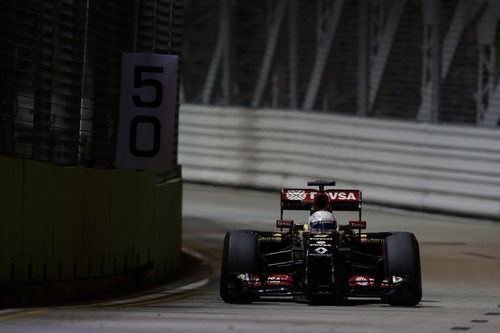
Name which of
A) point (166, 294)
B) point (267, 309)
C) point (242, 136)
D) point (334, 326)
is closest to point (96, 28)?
point (166, 294)

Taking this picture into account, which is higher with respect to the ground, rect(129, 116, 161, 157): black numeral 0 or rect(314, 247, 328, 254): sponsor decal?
rect(129, 116, 161, 157): black numeral 0

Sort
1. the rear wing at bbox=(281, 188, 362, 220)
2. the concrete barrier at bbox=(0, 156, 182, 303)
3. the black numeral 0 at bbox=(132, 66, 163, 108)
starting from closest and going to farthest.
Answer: the concrete barrier at bbox=(0, 156, 182, 303) < the black numeral 0 at bbox=(132, 66, 163, 108) < the rear wing at bbox=(281, 188, 362, 220)

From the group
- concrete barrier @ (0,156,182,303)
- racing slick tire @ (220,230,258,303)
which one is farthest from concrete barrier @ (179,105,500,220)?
racing slick tire @ (220,230,258,303)

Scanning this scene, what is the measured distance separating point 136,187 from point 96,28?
191cm

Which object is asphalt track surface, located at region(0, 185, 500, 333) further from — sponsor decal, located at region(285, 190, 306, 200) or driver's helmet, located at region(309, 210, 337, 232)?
sponsor decal, located at region(285, 190, 306, 200)

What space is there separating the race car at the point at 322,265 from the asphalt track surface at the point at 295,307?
15cm

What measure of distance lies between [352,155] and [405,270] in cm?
1417

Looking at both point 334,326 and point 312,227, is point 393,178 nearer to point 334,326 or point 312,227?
point 312,227

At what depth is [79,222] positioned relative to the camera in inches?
604

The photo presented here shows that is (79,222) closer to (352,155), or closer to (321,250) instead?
(321,250)

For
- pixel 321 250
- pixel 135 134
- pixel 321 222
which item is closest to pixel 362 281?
pixel 321 250

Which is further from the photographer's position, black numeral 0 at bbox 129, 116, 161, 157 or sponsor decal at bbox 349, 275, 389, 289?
black numeral 0 at bbox 129, 116, 161, 157

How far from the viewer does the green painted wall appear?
13930 mm

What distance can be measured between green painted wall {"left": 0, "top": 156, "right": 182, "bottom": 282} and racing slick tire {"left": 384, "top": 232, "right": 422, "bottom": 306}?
9.71ft
